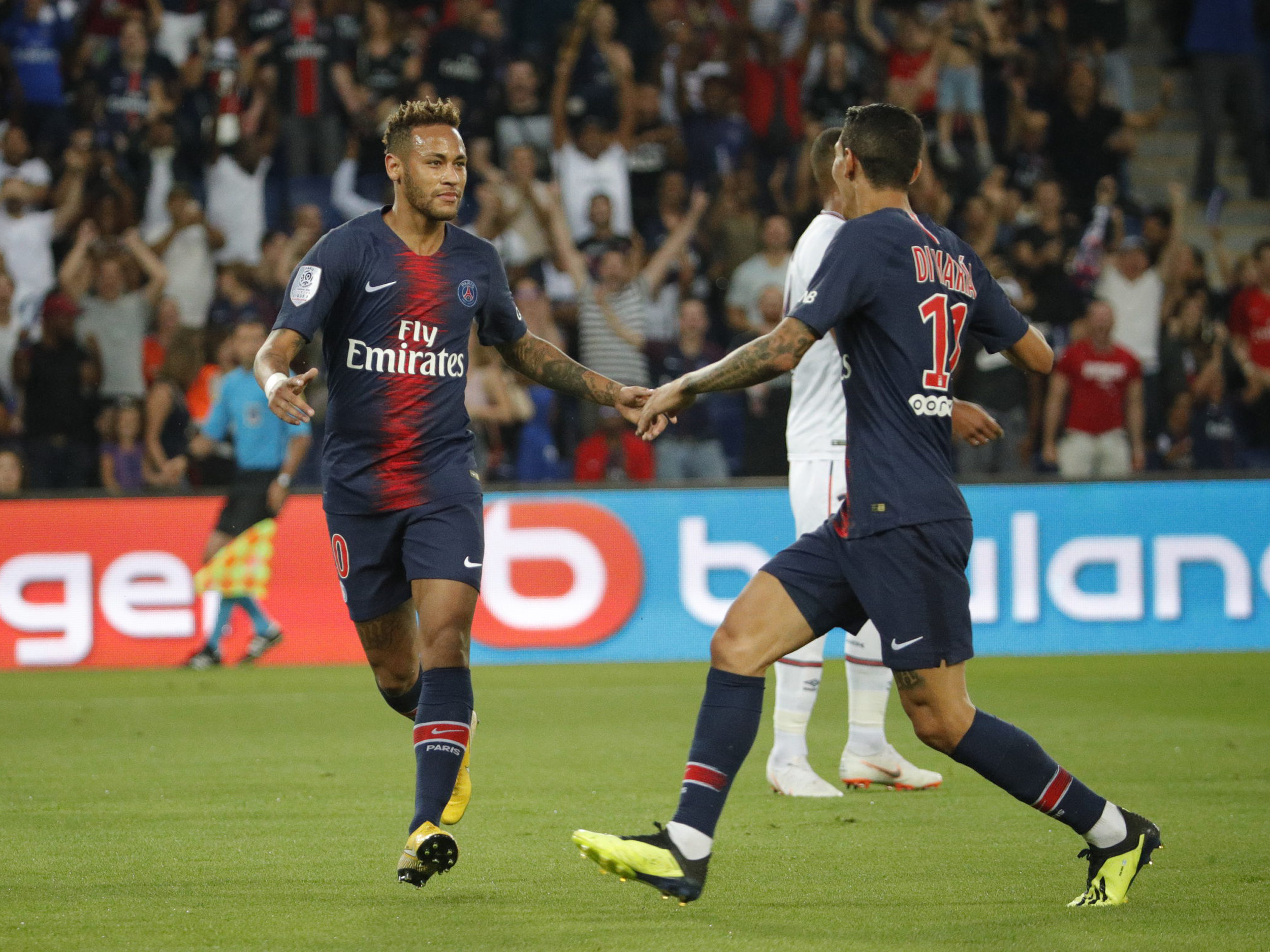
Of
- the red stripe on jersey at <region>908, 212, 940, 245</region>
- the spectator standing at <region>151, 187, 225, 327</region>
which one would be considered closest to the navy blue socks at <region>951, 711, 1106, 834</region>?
the red stripe on jersey at <region>908, 212, 940, 245</region>

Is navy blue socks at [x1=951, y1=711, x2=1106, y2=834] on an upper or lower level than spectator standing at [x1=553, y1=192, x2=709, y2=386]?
lower

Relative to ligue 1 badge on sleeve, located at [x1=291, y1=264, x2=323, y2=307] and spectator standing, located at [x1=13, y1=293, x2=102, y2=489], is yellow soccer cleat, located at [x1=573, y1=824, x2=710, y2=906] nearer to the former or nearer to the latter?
ligue 1 badge on sleeve, located at [x1=291, y1=264, x2=323, y2=307]

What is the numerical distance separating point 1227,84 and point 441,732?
15.2m

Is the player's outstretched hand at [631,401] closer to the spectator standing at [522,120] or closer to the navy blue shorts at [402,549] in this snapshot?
the navy blue shorts at [402,549]

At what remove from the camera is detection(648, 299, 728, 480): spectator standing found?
43.7 feet

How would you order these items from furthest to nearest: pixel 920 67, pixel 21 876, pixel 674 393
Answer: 1. pixel 920 67
2. pixel 21 876
3. pixel 674 393

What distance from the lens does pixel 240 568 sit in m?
12.2

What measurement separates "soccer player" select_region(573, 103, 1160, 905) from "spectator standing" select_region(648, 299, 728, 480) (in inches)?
320

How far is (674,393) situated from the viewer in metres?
5.05

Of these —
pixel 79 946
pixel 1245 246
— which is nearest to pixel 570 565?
pixel 79 946

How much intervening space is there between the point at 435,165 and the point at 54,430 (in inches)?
345

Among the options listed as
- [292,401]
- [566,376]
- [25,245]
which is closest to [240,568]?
[25,245]

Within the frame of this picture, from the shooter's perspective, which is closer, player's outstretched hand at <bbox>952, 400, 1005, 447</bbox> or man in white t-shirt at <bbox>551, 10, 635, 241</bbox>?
player's outstretched hand at <bbox>952, 400, 1005, 447</bbox>

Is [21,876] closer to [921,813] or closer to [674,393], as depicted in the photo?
[674,393]
